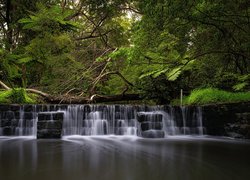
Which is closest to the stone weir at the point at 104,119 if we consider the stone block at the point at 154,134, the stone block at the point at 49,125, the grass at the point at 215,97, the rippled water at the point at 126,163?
the stone block at the point at 154,134

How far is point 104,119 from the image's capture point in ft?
30.6

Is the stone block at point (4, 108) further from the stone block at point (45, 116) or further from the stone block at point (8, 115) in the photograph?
the stone block at point (45, 116)

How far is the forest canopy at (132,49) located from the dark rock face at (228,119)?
0.62 metres

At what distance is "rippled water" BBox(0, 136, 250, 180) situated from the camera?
12.0ft

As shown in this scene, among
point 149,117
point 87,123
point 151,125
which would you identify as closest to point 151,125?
point 151,125

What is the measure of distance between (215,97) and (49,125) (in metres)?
5.18

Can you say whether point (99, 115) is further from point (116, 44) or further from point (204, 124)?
point (116, 44)

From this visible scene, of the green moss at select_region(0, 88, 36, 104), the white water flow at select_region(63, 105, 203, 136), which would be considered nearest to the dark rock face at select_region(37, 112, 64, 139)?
the white water flow at select_region(63, 105, 203, 136)

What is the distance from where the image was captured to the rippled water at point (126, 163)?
144 inches

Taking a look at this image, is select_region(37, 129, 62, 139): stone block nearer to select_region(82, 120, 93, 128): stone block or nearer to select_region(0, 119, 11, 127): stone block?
select_region(82, 120, 93, 128): stone block

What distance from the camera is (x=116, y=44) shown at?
50.1 feet

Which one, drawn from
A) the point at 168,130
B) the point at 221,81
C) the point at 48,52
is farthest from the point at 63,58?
the point at 221,81

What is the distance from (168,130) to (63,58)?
5610mm

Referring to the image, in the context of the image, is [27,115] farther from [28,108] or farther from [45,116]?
[45,116]
